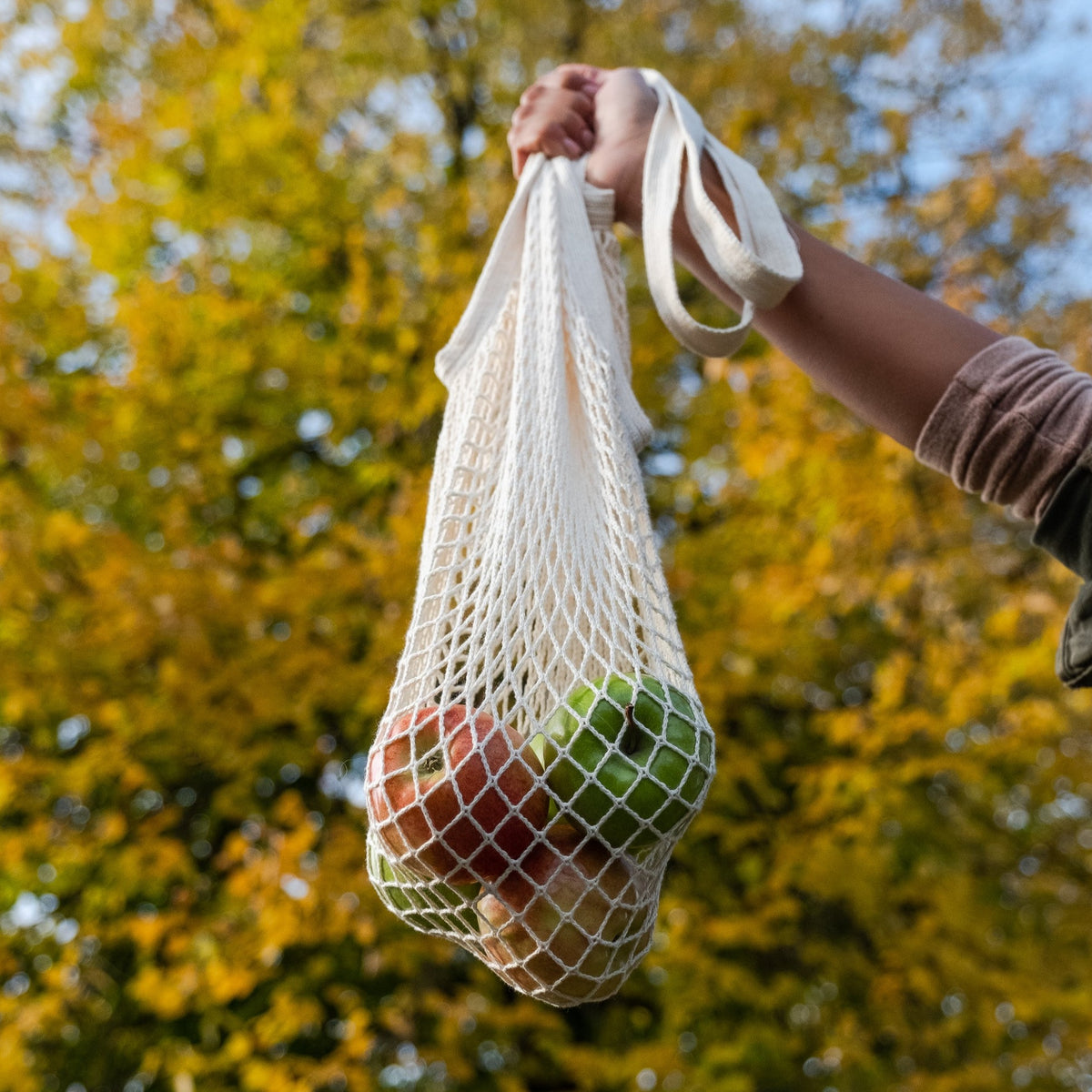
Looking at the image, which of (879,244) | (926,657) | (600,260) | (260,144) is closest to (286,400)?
(260,144)

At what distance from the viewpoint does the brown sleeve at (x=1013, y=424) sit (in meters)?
1.10

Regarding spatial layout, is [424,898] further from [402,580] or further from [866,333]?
[402,580]

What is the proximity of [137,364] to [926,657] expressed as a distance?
3159 millimetres

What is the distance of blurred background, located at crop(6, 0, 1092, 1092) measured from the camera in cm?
334

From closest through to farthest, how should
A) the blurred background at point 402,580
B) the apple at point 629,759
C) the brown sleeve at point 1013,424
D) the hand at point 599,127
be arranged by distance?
the apple at point 629,759 → the brown sleeve at point 1013,424 → the hand at point 599,127 → the blurred background at point 402,580

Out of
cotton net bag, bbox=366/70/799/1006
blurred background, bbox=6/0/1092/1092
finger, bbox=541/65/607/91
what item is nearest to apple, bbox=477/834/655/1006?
cotton net bag, bbox=366/70/799/1006

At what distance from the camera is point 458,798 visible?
987 mm

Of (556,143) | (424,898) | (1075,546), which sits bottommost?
(424,898)

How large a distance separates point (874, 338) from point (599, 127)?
21.9 inches

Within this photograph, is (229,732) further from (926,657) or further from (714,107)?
(714,107)

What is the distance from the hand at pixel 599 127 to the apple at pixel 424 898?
3.04 feet

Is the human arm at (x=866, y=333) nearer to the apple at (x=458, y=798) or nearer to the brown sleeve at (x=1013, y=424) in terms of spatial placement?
the brown sleeve at (x=1013, y=424)

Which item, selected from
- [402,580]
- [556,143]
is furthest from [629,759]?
[402,580]

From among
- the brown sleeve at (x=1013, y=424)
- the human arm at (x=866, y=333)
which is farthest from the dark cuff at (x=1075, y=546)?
the human arm at (x=866, y=333)
